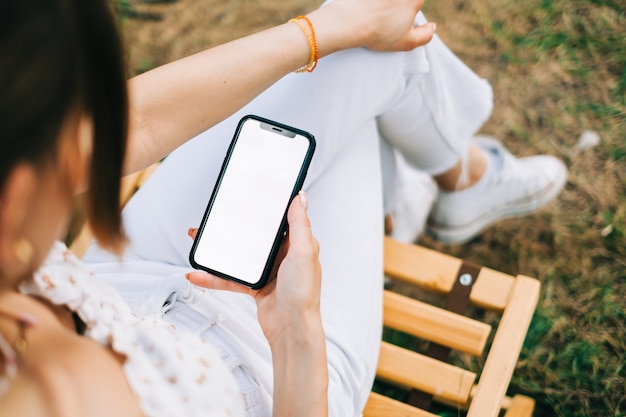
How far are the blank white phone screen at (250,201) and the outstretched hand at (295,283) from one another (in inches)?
2.3

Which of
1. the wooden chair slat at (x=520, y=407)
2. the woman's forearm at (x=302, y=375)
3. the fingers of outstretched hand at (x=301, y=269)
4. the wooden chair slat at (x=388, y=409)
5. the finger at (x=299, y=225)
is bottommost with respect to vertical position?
the wooden chair slat at (x=520, y=407)

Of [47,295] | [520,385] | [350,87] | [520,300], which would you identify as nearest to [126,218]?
[47,295]

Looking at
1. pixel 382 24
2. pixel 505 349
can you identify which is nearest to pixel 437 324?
pixel 505 349

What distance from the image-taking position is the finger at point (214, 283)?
0.96 metres

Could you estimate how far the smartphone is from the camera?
39.3 inches

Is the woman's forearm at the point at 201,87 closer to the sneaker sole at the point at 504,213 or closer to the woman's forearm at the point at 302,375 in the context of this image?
the woman's forearm at the point at 302,375

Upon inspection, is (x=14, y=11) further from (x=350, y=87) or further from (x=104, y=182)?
(x=350, y=87)

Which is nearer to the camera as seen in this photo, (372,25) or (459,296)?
(372,25)

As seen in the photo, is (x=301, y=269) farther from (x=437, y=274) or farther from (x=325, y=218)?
(x=437, y=274)

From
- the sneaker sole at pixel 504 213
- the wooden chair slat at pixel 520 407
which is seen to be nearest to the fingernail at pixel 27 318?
the wooden chair slat at pixel 520 407

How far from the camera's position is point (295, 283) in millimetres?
884

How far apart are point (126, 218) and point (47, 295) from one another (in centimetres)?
33

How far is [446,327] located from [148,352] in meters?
0.62

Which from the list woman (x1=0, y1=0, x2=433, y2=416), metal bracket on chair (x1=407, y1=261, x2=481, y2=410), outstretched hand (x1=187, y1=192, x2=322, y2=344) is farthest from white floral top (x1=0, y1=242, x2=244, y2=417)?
metal bracket on chair (x1=407, y1=261, x2=481, y2=410)
